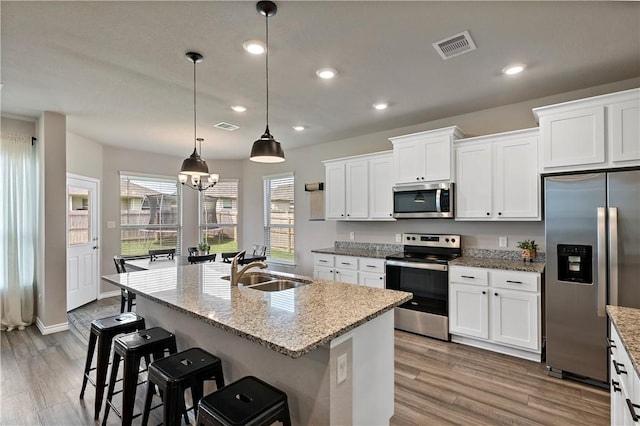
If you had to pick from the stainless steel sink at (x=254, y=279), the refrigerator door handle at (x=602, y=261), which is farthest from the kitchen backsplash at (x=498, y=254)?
the stainless steel sink at (x=254, y=279)

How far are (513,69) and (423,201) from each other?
165 centimetres

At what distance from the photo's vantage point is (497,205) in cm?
349

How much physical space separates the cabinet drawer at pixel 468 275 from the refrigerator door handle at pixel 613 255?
957 millimetres

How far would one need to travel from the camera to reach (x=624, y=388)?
135 cm

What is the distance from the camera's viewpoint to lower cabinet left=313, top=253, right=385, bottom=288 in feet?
13.4

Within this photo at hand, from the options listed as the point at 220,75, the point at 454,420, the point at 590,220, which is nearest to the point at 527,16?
the point at 590,220

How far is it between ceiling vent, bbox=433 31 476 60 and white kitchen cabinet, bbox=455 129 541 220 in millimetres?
1328

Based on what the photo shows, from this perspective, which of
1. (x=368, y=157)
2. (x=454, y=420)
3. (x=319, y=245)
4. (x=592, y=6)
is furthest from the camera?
(x=319, y=245)

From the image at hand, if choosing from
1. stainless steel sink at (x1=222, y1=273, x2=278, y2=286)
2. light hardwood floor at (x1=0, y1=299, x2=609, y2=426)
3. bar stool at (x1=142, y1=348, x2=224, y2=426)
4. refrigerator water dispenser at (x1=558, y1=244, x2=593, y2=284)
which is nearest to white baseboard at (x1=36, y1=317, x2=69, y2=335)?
light hardwood floor at (x1=0, y1=299, x2=609, y2=426)

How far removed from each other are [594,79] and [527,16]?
5.06 ft

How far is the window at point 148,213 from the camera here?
6012 mm

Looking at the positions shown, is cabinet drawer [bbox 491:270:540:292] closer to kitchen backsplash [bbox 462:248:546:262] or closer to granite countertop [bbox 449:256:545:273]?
granite countertop [bbox 449:256:545:273]

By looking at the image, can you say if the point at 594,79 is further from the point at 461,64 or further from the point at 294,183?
the point at 294,183

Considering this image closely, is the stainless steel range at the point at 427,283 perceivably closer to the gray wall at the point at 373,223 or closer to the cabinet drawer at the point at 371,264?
the cabinet drawer at the point at 371,264
